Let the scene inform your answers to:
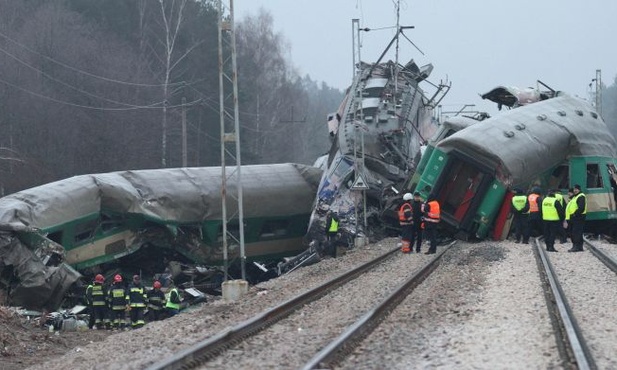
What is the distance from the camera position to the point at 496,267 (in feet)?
53.5

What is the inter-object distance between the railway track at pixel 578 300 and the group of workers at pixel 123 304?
7.63 meters

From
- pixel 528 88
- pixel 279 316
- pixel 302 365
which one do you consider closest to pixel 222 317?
pixel 279 316

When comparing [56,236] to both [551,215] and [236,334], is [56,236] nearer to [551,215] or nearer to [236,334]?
[551,215]

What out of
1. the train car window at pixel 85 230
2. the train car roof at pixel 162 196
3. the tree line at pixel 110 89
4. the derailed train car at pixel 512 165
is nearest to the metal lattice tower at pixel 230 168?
the train car roof at pixel 162 196

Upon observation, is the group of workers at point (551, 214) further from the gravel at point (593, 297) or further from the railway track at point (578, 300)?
the gravel at point (593, 297)

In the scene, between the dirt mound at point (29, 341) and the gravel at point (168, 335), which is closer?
the gravel at point (168, 335)

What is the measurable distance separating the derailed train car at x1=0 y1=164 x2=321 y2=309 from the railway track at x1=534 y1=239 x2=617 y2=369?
9.06 m

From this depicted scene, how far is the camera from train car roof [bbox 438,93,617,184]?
69.9 ft

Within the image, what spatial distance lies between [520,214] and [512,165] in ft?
3.80

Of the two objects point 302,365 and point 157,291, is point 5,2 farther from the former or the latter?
point 302,365

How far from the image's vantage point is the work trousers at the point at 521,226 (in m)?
21.4

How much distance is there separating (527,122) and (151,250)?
10.3 meters

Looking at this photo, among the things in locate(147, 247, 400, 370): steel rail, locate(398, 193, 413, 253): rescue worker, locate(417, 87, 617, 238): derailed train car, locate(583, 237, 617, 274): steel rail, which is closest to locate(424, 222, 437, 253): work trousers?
locate(398, 193, 413, 253): rescue worker

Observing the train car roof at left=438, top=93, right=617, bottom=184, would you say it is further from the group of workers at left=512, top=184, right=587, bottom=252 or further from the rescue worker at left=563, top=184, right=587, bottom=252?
the rescue worker at left=563, top=184, right=587, bottom=252
